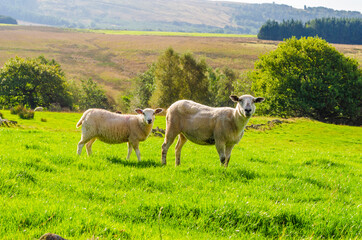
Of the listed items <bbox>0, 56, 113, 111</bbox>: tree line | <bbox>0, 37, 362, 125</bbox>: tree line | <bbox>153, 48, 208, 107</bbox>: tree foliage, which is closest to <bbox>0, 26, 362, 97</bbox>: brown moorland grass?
<bbox>153, 48, 208, 107</bbox>: tree foliage

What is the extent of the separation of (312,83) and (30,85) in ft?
161

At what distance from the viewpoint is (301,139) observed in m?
35.2

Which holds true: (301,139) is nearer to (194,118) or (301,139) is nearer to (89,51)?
(194,118)

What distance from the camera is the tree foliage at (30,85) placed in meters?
59.5

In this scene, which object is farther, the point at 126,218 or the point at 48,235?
the point at 126,218

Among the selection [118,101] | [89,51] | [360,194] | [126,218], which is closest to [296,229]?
[126,218]

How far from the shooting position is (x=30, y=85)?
6062 centimetres

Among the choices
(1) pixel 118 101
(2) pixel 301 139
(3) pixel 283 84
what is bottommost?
(1) pixel 118 101

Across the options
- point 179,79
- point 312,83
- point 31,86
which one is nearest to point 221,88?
point 179,79

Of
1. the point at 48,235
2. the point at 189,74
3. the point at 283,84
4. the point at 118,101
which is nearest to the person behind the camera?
the point at 48,235

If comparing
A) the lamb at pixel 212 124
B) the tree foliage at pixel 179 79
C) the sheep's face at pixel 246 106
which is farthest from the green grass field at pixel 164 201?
the tree foliage at pixel 179 79

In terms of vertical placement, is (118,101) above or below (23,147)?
below

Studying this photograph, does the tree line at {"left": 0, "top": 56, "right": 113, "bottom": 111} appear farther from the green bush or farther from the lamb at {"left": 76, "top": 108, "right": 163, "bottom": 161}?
the lamb at {"left": 76, "top": 108, "right": 163, "bottom": 161}

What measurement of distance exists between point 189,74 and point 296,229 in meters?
64.2
